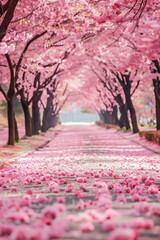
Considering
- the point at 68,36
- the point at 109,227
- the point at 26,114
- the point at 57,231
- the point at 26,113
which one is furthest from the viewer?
the point at 26,114

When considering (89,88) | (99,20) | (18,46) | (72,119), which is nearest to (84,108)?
(89,88)

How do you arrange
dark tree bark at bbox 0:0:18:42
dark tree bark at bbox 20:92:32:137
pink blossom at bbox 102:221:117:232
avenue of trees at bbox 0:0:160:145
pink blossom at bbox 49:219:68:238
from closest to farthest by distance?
pink blossom at bbox 49:219:68:238, pink blossom at bbox 102:221:117:232, dark tree bark at bbox 0:0:18:42, avenue of trees at bbox 0:0:160:145, dark tree bark at bbox 20:92:32:137

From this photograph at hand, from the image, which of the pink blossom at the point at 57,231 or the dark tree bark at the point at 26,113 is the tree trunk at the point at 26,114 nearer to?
the dark tree bark at the point at 26,113

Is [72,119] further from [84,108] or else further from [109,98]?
[109,98]

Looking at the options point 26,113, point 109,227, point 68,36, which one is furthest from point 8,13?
point 26,113

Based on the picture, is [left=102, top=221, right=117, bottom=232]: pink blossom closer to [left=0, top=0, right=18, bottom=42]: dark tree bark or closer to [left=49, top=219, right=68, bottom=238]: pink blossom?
[left=49, top=219, right=68, bottom=238]: pink blossom

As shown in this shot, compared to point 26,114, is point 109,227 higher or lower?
lower

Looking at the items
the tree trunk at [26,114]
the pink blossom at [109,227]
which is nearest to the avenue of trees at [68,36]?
the tree trunk at [26,114]

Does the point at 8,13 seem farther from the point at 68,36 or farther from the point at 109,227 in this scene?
the point at 68,36

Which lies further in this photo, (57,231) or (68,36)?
(68,36)

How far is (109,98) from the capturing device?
46219 mm

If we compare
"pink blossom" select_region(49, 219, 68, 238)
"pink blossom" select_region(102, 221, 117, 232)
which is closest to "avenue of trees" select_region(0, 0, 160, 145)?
"pink blossom" select_region(102, 221, 117, 232)

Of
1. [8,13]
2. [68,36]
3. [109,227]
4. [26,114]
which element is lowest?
[109,227]

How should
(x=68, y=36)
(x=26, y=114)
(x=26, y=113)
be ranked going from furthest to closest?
(x=26, y=114) → (x=26, y=113) → (x=68, y=36)
